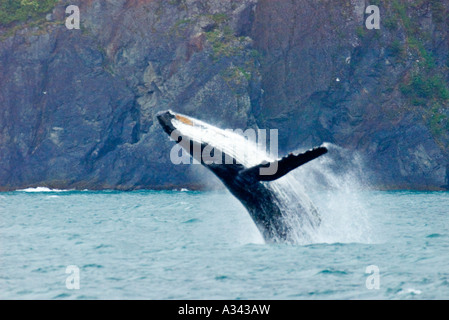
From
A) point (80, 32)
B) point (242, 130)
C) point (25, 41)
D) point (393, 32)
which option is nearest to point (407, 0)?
point (393, 32)

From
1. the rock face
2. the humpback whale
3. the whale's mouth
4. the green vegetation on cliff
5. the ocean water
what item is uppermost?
the green vegetation on cliff

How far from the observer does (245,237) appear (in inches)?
760

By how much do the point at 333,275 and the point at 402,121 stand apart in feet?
194

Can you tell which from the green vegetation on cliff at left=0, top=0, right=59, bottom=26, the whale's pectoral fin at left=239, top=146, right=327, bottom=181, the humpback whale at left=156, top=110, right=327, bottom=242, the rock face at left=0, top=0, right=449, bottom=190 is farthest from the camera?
the green vegetation on cliff at left=0, top=0, right=59, bottom=26

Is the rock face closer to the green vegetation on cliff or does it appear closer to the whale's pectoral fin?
the green vegetation on cliff

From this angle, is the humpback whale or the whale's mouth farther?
the whale's mouth

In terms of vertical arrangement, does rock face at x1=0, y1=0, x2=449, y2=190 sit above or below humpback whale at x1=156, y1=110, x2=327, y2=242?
above

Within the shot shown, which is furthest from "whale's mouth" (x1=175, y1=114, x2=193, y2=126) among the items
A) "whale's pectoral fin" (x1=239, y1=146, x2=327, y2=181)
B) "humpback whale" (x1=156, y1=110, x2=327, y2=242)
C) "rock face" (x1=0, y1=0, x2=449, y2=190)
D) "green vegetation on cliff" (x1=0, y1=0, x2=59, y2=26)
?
"green vegetation on cliff" (x1=0, y1=0, x2=59, y2=26)

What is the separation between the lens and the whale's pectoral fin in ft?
41.3

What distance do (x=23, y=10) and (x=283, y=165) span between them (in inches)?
2607

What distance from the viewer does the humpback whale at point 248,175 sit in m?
14.1

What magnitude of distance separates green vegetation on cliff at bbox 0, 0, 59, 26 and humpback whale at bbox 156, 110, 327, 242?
62.9 m

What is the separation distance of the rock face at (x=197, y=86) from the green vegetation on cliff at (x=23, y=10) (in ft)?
3.27

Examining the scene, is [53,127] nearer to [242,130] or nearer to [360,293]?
[242,130]
